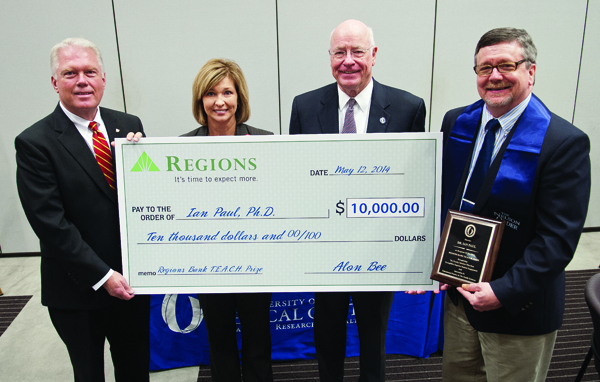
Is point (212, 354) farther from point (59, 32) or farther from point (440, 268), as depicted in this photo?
point (59, 32)

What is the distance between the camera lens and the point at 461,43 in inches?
131

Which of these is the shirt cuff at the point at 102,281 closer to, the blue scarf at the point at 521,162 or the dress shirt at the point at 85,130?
the dress shirt at the point at 85,130

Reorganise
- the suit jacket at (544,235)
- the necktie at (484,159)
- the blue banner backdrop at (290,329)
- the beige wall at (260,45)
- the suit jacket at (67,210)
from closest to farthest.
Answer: the suit jacket at (544,235) < the necktie at (484,159) < the suit jacket at (67,210) < the blue banner backdrop at (290,329) < the beige wall at (260,45)

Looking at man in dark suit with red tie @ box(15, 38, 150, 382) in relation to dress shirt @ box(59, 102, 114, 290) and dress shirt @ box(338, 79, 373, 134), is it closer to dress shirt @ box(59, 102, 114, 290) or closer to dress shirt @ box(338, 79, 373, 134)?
dress shirt @ box(59, 102, 114, 290)

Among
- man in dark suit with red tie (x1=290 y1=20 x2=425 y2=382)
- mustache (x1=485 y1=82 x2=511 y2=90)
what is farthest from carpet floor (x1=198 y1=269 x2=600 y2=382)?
mustache (x1=485 y1=82 x2=511 y2=90)

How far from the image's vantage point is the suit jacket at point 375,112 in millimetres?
1603

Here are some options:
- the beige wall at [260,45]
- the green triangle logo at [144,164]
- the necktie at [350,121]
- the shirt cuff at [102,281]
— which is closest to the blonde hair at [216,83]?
the green triangle logo at [144,164]

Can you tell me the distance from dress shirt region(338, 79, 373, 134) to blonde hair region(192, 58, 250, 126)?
45cm

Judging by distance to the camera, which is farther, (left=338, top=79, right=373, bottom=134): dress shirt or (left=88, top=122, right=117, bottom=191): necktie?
(left=338, top=79, right=373, bottom=134): dress shirt

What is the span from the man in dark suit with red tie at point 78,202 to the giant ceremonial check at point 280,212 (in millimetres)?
80

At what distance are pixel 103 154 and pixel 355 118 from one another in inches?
41.4

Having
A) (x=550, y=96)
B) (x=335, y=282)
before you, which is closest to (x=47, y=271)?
(x=335, y=282)

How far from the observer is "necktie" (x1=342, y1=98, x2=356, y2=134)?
5.36 ft

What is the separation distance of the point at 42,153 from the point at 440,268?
58.8 inches
